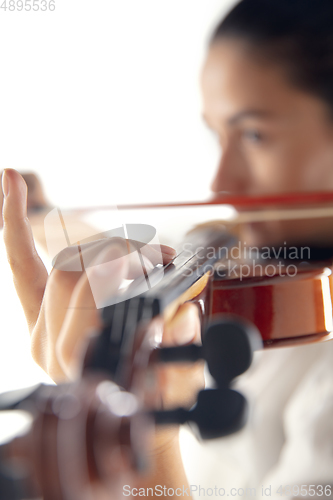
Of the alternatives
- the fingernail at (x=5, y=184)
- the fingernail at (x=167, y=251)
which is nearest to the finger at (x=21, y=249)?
the fingernail at (x=5, y=184)

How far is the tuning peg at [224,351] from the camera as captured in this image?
211mm

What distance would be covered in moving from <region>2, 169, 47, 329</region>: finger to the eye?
1.14 feet

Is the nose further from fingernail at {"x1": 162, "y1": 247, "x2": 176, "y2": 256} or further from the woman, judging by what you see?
fingernail at {"x1": 162, "y1": 247, "x2": 176, "y2": 256}

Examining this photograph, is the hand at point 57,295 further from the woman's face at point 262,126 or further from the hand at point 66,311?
the woman's face at point 262,126

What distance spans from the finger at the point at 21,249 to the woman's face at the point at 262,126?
1.05ft

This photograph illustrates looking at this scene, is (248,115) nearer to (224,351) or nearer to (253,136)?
(253,136)

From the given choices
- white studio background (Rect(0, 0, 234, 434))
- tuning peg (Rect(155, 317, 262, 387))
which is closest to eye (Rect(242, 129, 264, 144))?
white studio background (Rect(0, 0, 234, 434))

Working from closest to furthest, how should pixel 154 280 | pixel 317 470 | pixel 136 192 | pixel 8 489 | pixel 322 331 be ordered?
pixel 8 489 → pixel 154 280 → pixel 322 331 → pixel 317 470 → pixel 136 192

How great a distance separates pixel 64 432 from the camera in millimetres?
174

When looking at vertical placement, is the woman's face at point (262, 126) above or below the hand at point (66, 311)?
above

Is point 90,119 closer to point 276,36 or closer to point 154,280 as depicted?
point 276,36

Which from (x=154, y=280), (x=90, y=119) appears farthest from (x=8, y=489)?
(x=90, y=119)

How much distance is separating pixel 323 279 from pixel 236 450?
44 cm

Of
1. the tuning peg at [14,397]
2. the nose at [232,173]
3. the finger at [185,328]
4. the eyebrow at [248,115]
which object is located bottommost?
the finger at [185,328]
